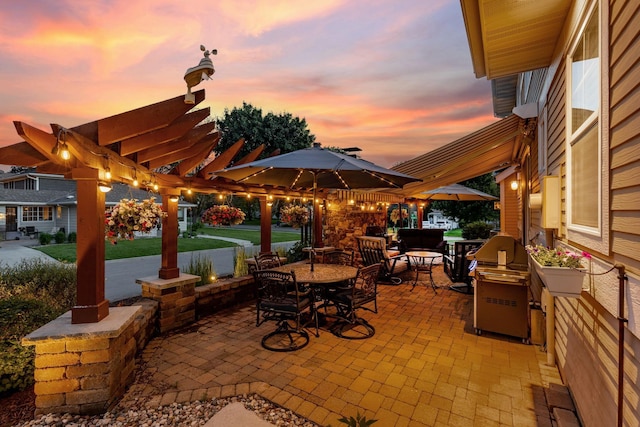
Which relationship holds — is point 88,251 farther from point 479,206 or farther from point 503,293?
point 479,206

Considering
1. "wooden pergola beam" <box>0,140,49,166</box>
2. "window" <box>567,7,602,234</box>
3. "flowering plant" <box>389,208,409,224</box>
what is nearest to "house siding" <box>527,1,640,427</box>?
"window" <box>567,7,602,234</box>

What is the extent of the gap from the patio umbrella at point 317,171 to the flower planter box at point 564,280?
221cm

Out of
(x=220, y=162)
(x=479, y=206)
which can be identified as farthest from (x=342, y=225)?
(x=479, y=206)

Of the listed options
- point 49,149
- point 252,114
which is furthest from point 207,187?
point 252,114

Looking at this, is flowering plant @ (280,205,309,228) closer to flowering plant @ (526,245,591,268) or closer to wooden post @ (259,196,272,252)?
wooden post @ (259,196,272,252)

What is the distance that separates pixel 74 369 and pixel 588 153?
456cm

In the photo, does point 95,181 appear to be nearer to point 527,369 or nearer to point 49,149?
point 49,149

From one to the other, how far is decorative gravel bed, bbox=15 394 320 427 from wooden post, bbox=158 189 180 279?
228 cm

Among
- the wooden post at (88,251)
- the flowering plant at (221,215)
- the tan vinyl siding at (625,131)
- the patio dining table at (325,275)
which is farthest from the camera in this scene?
the flowering plant at (221,215)

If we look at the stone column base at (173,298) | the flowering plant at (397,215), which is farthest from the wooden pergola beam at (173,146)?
the flowering plant at (397,215)

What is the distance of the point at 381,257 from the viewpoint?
705 cm

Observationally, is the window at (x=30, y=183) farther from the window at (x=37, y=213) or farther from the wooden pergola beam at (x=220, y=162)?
the wooden pergola beam at (x=220, y=162)

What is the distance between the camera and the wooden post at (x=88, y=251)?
2941mm

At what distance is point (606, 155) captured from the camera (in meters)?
1.61
